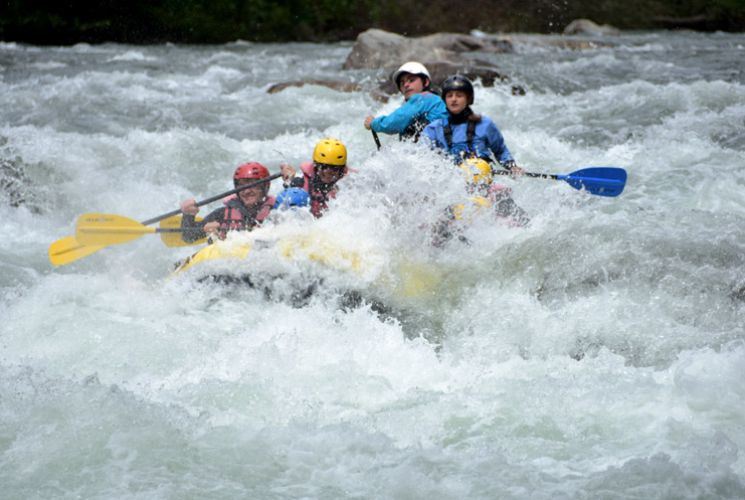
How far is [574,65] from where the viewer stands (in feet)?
49.3

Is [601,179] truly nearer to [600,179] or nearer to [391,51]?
[600,179]

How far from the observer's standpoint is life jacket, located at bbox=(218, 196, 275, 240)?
20.9ft

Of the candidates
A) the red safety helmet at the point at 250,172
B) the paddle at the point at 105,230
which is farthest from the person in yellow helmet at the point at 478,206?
the paddle at the point at 105,230

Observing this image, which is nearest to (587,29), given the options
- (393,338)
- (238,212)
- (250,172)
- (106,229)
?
(250,172)

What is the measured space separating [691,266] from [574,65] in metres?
10.2

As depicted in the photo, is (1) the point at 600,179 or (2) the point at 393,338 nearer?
(2) the point at 393,338

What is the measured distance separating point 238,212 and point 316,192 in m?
0.61

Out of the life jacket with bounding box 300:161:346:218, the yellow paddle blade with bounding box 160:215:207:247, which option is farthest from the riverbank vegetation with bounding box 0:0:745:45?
the life jacket with bounding box 300:161:346:218

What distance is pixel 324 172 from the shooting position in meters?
6.33

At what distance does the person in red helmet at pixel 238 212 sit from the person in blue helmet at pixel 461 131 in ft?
4.22

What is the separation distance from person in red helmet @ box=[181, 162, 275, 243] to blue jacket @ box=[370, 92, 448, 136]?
3.34 ft

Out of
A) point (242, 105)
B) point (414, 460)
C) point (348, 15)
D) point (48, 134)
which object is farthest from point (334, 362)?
point (348, 15)

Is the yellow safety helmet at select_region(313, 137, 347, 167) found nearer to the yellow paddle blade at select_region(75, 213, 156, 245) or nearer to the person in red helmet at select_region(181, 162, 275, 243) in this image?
the person in red helmet at select_region(181, 162, 275, 243)

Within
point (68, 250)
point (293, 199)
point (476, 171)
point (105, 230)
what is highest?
point (476, 171)
